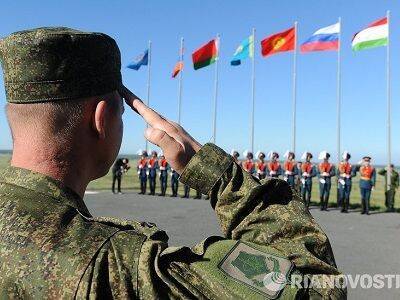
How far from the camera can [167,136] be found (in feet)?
3.62

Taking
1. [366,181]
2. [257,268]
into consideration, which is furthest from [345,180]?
[257,268]

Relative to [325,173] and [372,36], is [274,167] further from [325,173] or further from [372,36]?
[372,36]

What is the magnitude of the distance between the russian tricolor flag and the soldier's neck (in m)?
16.2

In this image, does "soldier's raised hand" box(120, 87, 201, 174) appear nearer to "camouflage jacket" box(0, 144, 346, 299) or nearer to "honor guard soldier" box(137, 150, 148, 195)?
"camouflage jacket" box(0, 144, 346, 299)

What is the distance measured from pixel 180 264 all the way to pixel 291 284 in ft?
0.77

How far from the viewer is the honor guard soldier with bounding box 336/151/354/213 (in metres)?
13.3

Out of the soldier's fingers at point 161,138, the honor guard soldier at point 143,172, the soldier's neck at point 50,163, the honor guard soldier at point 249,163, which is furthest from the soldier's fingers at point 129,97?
the honor guard soldier at point 143,172

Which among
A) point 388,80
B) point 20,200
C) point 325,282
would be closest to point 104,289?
point 20,200

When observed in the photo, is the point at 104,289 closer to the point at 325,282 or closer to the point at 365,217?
the point at 325,282

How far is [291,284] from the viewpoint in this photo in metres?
0.91

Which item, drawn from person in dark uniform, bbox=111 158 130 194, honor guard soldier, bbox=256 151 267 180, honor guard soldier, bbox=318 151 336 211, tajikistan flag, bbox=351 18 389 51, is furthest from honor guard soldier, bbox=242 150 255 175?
tajikistan flag, bbox=351 18 389 51

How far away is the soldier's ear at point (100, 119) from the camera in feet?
3.45

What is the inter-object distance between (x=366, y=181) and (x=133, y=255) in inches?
514

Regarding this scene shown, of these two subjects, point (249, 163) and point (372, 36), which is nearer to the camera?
point (372, 36)
